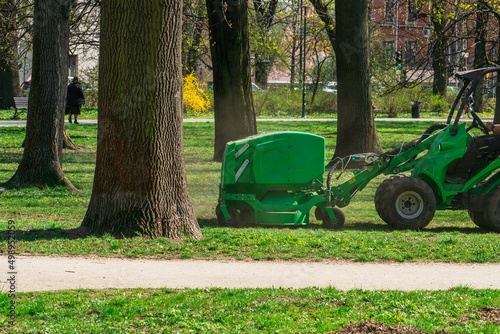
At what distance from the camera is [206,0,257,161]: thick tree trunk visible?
17.3m

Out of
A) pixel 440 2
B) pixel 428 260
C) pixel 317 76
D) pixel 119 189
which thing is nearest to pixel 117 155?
pixel 119 189

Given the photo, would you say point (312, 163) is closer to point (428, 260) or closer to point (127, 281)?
point (428, 260)

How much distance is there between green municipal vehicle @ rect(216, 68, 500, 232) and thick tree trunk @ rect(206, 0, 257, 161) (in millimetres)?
7275

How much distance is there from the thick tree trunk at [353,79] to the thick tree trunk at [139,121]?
932 centimetres

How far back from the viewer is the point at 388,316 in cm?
568

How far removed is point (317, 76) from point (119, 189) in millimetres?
33066

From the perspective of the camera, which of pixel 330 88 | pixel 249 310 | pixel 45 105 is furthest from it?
pixel 330 88

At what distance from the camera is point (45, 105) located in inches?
547

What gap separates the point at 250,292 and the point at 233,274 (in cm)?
94

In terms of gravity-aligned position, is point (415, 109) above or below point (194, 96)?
below

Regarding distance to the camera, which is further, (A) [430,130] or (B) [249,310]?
(A) [430,130]

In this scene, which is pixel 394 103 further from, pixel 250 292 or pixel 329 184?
pixel 250 292

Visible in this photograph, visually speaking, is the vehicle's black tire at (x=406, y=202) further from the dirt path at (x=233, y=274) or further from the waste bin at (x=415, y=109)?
the waste bin at (x=415, y=109)

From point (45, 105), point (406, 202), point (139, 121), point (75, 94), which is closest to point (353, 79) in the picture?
point (406, 202)
